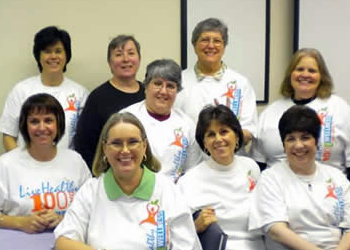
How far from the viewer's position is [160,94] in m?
2.37

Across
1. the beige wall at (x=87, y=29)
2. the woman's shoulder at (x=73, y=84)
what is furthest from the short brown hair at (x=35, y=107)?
the beige wall at (x=87, y=29)

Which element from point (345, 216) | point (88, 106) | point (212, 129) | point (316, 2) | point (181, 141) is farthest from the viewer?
point (316, 2)

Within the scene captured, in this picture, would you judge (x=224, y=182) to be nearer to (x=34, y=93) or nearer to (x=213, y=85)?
(x=213, y=85)

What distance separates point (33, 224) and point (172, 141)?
0.82m

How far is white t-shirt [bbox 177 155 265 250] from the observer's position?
2.14 m

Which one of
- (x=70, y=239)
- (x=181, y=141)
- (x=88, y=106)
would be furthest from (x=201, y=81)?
(x=70, y=239)

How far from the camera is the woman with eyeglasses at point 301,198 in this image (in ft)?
6.68

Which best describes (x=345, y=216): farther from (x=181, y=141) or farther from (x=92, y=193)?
(x=92, y=193)

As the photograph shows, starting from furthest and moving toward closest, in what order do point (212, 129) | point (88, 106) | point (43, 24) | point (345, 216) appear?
point (43, 24)
point (88, 106)
point (212, 129)
point (345, 216)

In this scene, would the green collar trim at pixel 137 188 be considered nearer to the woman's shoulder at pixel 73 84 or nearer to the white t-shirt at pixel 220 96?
the white t-shirt at pixel 220 96

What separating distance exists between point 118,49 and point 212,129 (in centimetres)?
84

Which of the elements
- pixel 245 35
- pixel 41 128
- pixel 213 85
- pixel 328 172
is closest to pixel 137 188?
pixel 41 128

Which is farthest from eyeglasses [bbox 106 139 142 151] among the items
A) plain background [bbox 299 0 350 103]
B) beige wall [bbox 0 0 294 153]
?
plain background [bbox 299 0 350 103]

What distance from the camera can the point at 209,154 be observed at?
7.69ft
